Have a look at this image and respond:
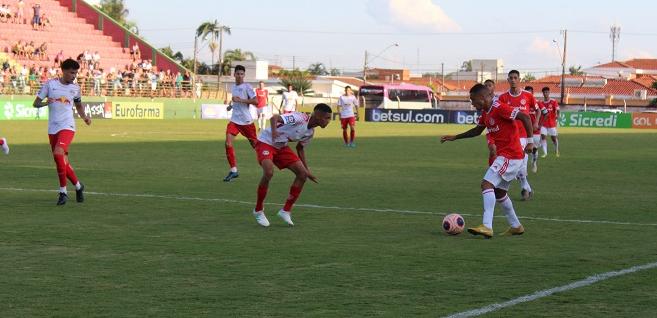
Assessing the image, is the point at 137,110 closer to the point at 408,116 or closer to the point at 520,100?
the point at 408,116

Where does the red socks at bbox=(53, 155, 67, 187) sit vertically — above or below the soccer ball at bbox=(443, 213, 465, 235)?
above

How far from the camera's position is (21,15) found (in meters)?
64.6

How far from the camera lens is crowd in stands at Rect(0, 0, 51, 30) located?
62875 millimetres

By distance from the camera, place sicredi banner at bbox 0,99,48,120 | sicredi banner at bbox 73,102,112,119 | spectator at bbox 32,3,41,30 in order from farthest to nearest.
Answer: spectator at bbox 32,3,41,30 < sicredi banner at bbox 73,102,112,119 < sicredi banner at bbox 0,99,48,120

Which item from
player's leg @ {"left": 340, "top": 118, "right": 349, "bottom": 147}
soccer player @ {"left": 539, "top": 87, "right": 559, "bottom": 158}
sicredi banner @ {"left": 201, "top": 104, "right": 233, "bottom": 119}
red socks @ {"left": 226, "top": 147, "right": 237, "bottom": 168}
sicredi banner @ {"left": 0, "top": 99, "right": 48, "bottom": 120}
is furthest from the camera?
sicredi banner @ {"left": 201, "top": 104, "right": 233, "bottom": 119}

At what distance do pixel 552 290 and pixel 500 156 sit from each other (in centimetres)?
374

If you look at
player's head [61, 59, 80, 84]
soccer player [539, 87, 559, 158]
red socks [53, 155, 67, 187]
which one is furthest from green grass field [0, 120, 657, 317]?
soccer player [539, 87, 559, 158]

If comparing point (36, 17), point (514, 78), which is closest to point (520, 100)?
point (514, 78)

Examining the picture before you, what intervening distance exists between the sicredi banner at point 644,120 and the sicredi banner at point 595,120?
363mm

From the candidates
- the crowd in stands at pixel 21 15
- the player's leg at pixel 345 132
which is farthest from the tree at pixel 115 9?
the player's leg at pixel 345 132

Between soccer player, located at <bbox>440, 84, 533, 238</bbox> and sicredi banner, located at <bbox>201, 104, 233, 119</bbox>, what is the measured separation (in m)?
56.2

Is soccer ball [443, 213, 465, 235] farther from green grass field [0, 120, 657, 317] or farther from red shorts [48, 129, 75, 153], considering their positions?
red shorts [48, 129, 75, 153]

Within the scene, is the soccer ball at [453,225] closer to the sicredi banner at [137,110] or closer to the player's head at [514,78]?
the player's head at [514,78]

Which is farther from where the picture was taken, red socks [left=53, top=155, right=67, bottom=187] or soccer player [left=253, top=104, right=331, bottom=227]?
red socks [left=53, top=155, right=67, bottom=187]
